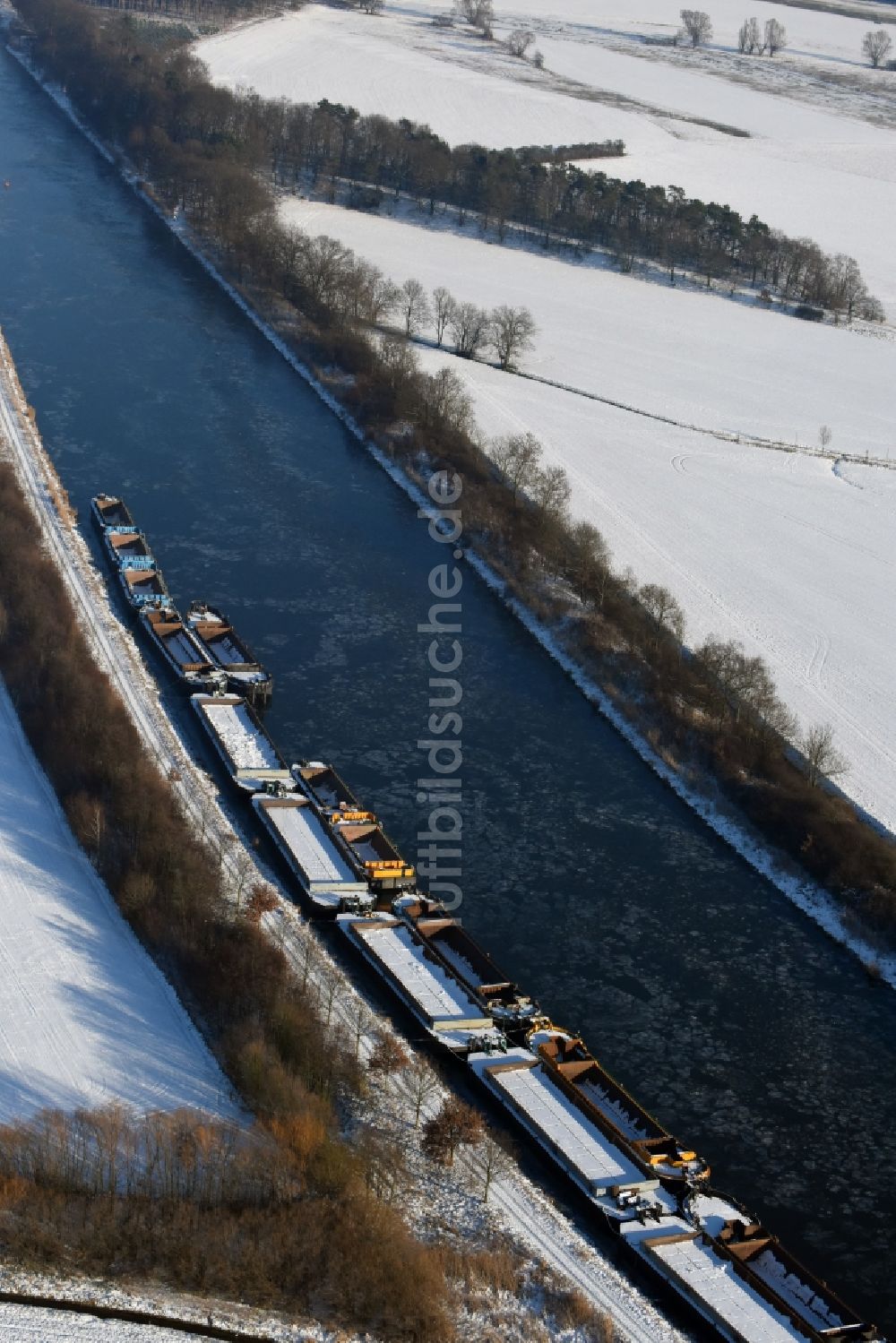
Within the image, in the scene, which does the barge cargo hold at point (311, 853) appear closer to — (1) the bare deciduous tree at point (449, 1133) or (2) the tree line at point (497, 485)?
(1) the bare deciduous tree at point (449, 1133)

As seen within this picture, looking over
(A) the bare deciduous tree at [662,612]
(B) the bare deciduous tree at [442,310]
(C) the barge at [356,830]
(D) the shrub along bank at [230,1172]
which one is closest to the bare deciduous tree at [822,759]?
(A) the bare deciduous tree at [662,612]

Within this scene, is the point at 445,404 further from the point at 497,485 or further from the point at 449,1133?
the point at 449,1133

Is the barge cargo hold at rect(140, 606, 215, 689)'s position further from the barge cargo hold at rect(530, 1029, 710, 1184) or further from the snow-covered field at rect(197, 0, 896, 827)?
the barge cargo hold at rect(530, 1029, 710, 1184)

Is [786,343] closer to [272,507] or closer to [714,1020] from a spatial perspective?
[272,507]

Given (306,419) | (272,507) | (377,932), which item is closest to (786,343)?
(306,419)

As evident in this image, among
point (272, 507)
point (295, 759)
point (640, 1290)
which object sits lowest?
point (640, 1290)

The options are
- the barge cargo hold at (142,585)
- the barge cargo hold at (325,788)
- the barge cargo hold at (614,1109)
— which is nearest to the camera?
the barge cargo hold at (614,1109)

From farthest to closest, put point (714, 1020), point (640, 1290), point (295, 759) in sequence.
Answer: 1. point (295, 759)
2. point (714, 1020)
3. point (640, 1290)
